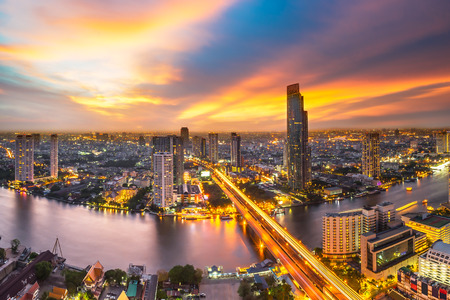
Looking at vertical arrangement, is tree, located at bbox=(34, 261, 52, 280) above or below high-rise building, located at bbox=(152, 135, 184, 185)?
below

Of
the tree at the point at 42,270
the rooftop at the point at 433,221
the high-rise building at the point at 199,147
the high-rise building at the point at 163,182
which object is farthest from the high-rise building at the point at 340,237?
the high-rise building at the point at 199,147

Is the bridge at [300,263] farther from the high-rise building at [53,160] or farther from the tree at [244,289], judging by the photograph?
the high-rise building at [53,160]

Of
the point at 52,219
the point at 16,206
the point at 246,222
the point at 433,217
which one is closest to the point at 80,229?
the point at 52,219

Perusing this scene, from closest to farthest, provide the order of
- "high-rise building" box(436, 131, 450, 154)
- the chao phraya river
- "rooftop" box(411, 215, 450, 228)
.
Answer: the chao phraya river, "rooftop" box(411, 215, 450, 228), "high-rise building" box(436, 131, 450, 154)

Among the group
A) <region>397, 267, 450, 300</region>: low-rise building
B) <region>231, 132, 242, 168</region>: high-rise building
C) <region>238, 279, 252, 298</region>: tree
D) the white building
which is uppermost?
<region>231, 132, 242, 168</region>: high-rise building

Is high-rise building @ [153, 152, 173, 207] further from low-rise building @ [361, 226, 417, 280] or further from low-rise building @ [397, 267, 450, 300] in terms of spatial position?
low-rise building @ [397, 267, 450, 300]

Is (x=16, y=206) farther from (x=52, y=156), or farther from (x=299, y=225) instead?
(x=299, y=225)

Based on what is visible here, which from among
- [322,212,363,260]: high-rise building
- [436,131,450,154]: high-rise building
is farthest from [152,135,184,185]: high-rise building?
[436,131,450,154]: high-rise building
